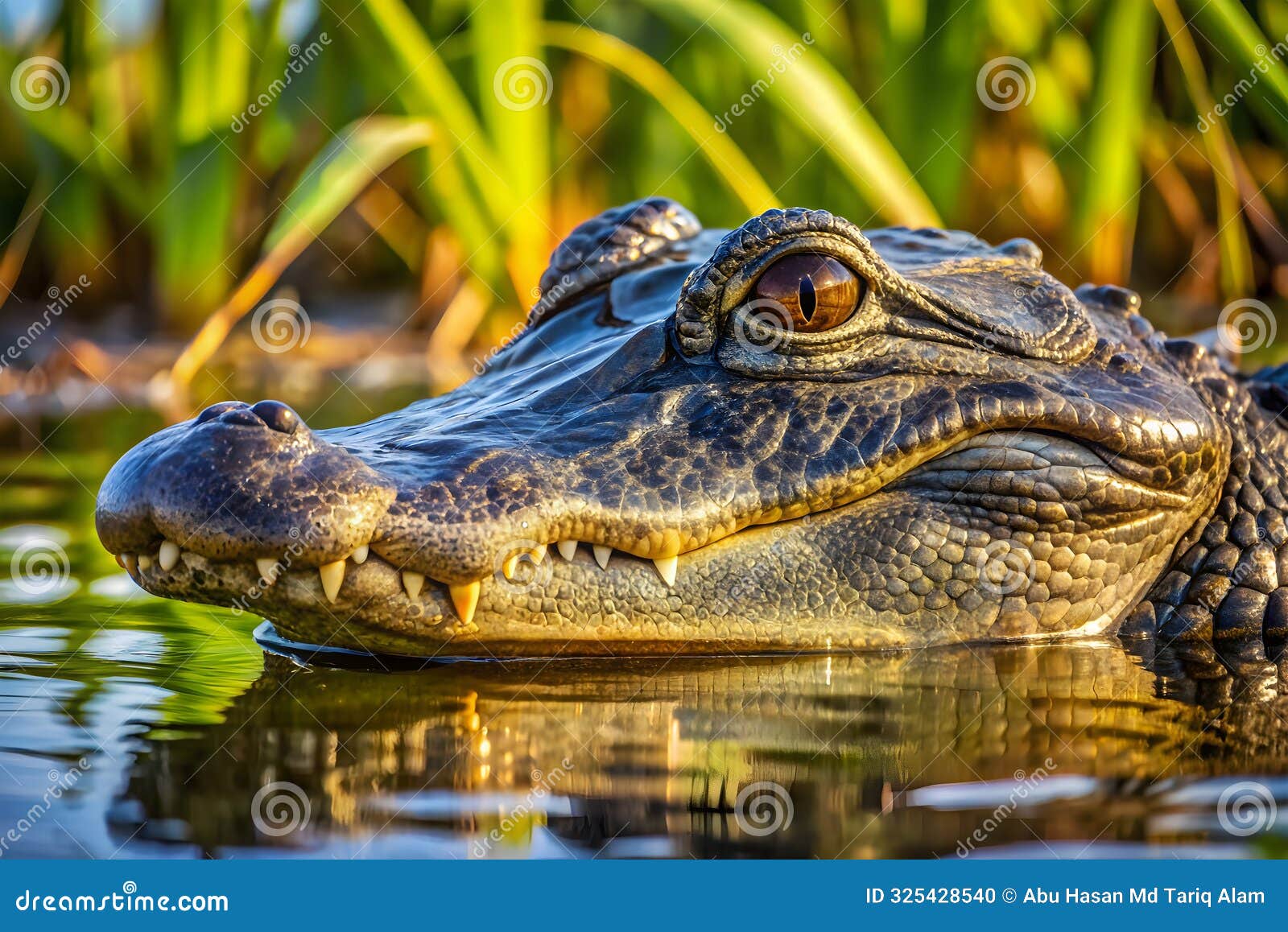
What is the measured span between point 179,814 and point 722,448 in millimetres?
1484

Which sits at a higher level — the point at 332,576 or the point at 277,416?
the point at 277,416

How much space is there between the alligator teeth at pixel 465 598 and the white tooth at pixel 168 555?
554 mm

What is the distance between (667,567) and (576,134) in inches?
295

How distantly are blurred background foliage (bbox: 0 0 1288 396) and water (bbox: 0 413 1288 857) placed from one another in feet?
14.4

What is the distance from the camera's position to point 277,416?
2953 millimetres

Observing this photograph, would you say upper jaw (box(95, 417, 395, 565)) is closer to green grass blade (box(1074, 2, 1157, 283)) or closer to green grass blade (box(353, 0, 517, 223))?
green grass blade (box(353, 0, 517, 223))

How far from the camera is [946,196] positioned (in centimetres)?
948

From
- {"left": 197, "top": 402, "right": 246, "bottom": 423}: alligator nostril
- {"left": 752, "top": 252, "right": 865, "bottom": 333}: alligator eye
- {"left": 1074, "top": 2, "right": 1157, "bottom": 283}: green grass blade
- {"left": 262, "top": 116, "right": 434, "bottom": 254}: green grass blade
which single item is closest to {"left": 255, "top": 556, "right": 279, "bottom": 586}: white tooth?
{"left": 197, "top": 402, "right": 246, "bottom": 423}: alligator nostril

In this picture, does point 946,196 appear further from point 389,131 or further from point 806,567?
point 806,567

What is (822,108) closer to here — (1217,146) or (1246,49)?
(1246,49)

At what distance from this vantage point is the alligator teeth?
10.0 ft

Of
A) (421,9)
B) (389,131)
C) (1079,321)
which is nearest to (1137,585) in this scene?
(1079,321)

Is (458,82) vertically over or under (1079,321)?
over

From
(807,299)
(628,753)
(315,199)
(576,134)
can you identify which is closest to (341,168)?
(315,199)
